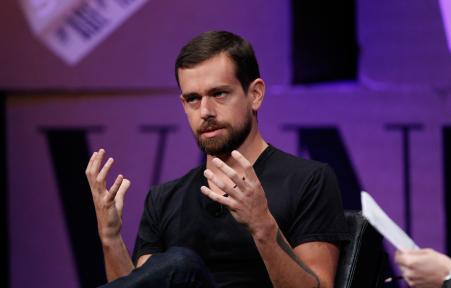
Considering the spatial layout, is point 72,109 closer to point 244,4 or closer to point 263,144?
point 244,4

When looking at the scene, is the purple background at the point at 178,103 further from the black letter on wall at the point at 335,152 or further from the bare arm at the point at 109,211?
the bare arm at the point at 109,211

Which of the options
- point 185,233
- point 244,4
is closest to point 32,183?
point 244,4

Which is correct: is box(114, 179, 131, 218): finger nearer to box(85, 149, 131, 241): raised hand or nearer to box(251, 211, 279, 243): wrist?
box(85, 149, 131, 241): raised hand

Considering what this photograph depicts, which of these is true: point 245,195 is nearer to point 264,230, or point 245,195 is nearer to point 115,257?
point 264,230

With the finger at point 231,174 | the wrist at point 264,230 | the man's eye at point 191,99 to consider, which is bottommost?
the wrist at point 264,230

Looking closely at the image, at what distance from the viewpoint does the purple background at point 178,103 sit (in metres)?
3.29

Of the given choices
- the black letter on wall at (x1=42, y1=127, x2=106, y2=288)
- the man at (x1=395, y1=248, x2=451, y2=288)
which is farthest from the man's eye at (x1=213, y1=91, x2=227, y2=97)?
the black letter on wall at (x1=42, y1=127, x2=106, y2=288)

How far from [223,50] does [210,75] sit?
9 cm

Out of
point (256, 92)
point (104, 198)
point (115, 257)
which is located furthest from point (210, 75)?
point (115, 257)

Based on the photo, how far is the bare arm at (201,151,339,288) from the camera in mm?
1906

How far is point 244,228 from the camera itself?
218 cm

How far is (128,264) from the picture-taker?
7.40 ft

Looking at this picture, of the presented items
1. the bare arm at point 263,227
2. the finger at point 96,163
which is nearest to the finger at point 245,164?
the bare arm at point 263,227

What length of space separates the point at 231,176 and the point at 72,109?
68.9 inches
